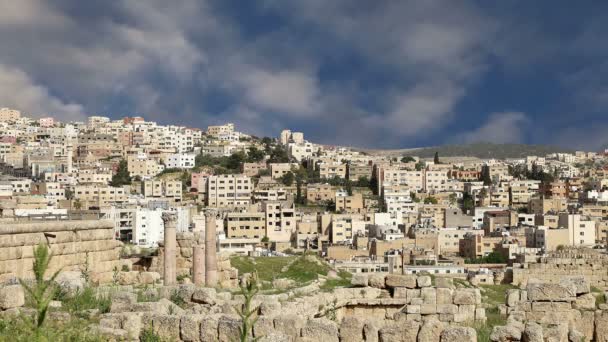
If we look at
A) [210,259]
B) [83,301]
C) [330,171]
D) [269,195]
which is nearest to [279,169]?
[330,171]

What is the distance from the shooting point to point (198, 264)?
64.4ft

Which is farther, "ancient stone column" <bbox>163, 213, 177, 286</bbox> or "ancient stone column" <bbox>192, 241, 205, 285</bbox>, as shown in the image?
"ancient stone column" <bbox>192, 241, 205, 285</bbox>

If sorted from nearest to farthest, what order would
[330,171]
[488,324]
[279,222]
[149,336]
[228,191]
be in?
[149,336], [488,324], [279,222], [228,191], [330,171]

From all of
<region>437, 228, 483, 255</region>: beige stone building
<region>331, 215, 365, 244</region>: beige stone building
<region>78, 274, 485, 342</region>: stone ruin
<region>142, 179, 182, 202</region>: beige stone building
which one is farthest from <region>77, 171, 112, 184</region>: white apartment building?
<region>78, 274, 485, 342</region>: stone ruin

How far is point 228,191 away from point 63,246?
3148 inches

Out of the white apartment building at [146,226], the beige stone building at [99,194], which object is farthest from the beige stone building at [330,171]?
the white apartment building at [146,226]

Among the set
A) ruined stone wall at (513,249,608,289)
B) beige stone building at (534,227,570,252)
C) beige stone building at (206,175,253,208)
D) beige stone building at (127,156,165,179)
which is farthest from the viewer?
beige stone building at (127,156,165,179)

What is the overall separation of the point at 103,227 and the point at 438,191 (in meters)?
96.1

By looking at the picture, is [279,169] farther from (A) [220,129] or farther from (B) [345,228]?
(A) [220,129]

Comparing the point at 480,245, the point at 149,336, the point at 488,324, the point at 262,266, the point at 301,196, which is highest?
the point at 301,196

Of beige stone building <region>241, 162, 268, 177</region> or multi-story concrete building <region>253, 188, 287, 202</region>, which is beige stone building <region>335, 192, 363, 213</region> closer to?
multi-story concrete building <region>253, 188, 287, 202</region>

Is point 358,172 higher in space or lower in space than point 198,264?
higher

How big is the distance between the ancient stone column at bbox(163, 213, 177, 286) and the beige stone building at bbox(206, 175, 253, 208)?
7328 centimetres

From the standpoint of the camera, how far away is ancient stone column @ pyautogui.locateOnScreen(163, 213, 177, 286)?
18406mm
